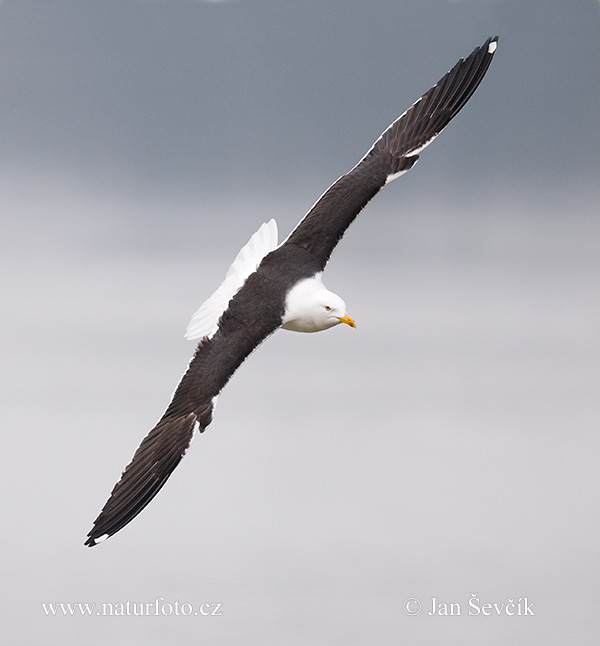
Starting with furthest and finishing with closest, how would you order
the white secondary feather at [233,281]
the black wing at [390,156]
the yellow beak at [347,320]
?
1. the black wing at [390,156]
2. the yellow beak at [347,320]
3. the white secondary feather at [233,281]

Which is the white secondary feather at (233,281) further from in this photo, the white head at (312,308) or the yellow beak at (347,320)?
the yellow beak at (347,320)

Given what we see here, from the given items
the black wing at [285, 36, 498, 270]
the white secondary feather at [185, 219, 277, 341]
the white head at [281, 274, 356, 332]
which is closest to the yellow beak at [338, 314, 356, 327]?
the white head at [281, 274, 356, 332]

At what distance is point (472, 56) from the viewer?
15.6ft

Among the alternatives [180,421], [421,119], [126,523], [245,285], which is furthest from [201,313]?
[421,119]

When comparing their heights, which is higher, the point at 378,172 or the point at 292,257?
the point at 378,172

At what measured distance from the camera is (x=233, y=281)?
4.42 m

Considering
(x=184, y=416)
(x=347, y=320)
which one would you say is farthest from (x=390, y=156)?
(x=184, y=416)

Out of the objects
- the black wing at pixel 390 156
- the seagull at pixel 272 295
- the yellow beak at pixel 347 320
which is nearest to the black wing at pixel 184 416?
the seagull at pixel 272 295

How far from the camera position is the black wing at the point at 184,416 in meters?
3.92

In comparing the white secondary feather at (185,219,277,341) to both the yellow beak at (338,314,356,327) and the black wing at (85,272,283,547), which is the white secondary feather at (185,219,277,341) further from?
the yellow beak at (338,314,356,327)

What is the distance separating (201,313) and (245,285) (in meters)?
0.19

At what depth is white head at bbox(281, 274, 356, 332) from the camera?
4230 mm

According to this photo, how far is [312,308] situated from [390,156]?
82cm

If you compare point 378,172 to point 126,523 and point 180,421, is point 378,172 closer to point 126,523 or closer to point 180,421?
point 180,421
